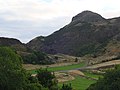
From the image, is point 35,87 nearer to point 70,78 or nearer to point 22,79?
point 22,79

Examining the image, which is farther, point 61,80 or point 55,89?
point 61,80

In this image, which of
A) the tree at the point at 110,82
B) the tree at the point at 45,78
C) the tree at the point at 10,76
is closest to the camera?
the tree at the point at 10,76

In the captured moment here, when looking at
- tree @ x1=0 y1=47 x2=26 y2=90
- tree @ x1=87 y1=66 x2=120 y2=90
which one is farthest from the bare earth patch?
tree @ x1=0 y1=47 x2=26 y2=90

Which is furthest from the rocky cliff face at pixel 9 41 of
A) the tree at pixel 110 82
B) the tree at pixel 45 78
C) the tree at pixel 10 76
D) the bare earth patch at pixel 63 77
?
the tree at pixel 110 82

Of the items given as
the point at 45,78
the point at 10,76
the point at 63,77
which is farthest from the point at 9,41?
the point at 10,76

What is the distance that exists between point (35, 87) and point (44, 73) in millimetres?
10433

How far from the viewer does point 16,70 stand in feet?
159

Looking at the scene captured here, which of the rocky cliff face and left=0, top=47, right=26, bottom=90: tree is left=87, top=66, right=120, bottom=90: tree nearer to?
left=0, top=47, right=26, bottom=90: tree

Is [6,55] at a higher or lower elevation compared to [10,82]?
higher

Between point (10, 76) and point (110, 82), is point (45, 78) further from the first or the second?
point (110, 82)

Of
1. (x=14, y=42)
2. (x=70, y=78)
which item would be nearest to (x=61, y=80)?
(x=70, y=78)

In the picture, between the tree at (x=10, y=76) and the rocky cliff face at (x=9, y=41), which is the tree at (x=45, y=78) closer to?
the tree at (x=10, y=76)

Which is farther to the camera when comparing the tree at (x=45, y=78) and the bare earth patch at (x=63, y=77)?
the bare earth patch at (x=63, y=77)

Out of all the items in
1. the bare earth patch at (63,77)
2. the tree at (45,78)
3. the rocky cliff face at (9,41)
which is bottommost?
Answer: the bare earth patch at (63,77)
